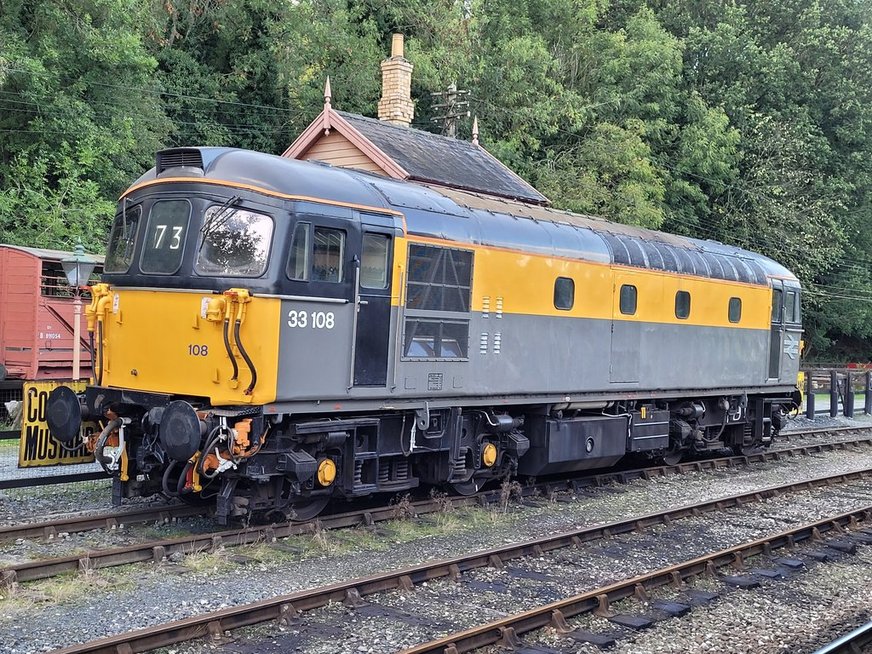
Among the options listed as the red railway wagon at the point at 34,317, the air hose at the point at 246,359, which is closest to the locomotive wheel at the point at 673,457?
the air hose at the point at 246,359

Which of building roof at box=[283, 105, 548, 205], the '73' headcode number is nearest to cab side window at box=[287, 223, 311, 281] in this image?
the '73' headcode number

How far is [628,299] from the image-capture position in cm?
1363

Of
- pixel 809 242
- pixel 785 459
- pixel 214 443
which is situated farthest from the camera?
pixel 809 242

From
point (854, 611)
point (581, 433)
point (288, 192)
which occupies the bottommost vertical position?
point (854, 611)

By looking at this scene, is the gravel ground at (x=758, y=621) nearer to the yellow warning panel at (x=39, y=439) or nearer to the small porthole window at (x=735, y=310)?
the yellow warning panel at (x=39, y=439)

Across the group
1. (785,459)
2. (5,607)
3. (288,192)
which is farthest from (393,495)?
(785,459)

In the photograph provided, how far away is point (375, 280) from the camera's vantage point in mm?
9852

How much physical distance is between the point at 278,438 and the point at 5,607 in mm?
2953

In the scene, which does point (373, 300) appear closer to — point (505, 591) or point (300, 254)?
point (300, 254)

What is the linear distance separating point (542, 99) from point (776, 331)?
57.9 ft

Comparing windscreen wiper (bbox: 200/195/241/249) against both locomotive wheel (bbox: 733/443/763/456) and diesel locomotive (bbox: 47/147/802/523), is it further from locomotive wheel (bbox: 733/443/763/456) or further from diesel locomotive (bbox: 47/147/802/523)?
locomotive wheel (bbox: 733/443/763/456)

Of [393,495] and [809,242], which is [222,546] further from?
[809,242]

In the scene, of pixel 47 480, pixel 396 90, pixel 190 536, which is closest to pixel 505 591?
pixel 190 536

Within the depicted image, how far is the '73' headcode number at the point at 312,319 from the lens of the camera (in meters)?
8.94
